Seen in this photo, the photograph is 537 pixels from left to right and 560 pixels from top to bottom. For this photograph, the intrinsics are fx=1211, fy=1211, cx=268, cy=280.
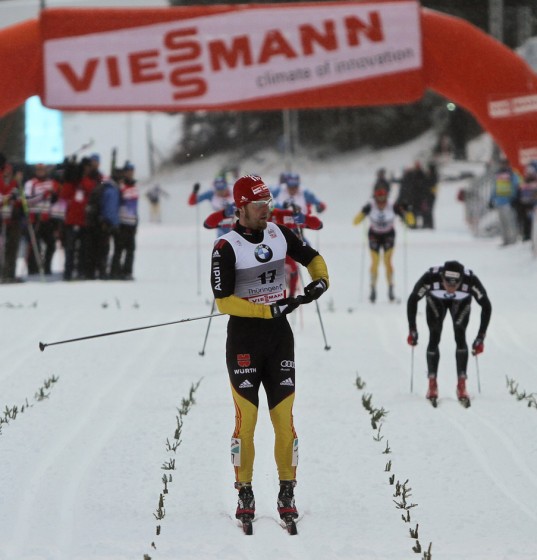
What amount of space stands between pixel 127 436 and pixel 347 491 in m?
2.29

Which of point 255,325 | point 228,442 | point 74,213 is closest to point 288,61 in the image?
point 74,213

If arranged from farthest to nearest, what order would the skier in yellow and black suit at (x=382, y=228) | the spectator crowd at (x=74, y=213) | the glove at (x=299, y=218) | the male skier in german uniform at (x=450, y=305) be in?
the spectator crowd at (x=74, y=213), the skier in yellow and black suit at (x=382, y=228), the glove at (x=299, y=218), the male skier in german uniform at (x=450, y=305)

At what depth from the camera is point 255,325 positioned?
7117 millimetres

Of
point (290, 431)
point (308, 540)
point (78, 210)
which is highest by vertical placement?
point (78, 210)

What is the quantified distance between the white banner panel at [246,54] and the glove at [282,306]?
9726mm

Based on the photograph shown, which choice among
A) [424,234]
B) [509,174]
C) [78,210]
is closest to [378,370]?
[78,210]

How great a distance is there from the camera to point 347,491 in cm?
793

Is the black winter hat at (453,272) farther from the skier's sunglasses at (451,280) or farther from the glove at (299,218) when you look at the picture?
the glove at (299,218)

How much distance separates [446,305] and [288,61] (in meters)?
6.39

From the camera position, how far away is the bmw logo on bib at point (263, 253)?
706 cm

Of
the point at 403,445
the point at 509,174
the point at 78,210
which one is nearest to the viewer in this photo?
the point at 403,445

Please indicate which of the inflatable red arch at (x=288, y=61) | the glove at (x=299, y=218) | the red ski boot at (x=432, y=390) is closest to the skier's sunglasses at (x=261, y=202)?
the red ski boot at (x=432, y=390)

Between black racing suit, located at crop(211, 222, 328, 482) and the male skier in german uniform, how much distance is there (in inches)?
140

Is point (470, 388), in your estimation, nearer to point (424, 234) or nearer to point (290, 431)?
point (290, 431)
